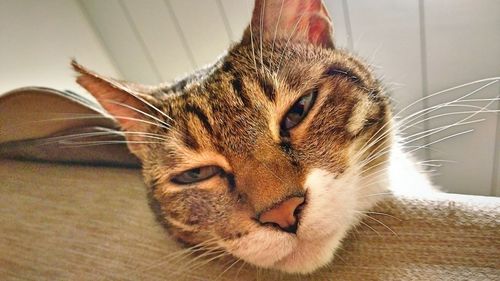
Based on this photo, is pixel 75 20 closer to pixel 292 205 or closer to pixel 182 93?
pixel 182 93

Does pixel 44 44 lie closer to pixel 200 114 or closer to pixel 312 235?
pixel 200 114

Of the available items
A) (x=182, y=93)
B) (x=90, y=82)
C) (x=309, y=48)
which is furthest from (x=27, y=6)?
(x=309, y=48)

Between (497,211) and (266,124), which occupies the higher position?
(266,124)

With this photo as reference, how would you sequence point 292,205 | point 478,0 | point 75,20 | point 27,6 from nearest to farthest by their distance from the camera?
point 292,205
point 478,0
point 27,6
point 75,20

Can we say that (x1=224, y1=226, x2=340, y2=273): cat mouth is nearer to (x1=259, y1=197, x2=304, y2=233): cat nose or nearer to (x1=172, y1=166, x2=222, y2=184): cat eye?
(x1=259, y1=197, x2=304, y2=233): cat nose

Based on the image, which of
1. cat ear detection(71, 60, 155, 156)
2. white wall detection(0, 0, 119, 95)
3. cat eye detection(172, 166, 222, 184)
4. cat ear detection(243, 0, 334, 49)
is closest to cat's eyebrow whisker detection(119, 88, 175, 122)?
cat ear detection(71, 60, 155, 156)

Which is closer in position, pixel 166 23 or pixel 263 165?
pixel 263 165

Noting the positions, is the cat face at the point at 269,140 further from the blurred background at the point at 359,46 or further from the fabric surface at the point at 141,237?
the blurred background at the point at 359,46
